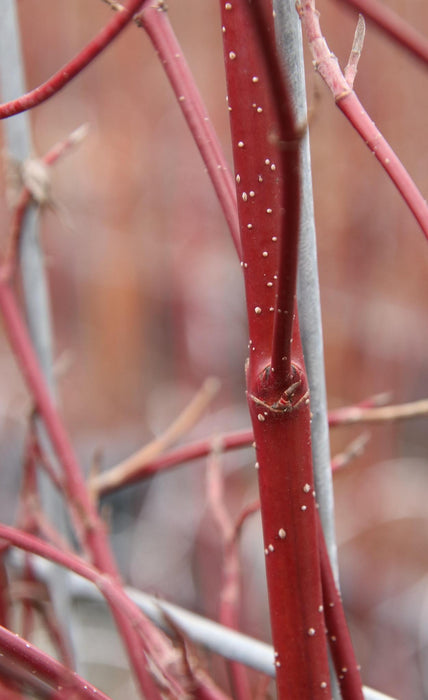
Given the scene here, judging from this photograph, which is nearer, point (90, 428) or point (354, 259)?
point (354, 259)

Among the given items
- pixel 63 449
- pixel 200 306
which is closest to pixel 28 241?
pixel 63 449

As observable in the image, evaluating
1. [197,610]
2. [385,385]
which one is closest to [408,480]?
[385,385]

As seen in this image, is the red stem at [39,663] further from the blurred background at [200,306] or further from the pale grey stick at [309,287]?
the blurred background at [200,306]

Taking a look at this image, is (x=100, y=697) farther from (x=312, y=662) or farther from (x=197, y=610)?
(x=197, y=610)

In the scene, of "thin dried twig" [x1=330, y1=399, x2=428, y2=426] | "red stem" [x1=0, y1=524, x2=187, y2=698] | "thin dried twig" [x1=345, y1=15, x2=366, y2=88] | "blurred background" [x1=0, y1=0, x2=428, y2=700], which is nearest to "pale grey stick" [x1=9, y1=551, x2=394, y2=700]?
"red stem" [x1=0, y1=524, x2=187, y2=698]

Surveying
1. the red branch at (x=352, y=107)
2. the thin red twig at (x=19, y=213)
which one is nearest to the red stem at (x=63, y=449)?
the thin red twig at (x=19, y=213)
